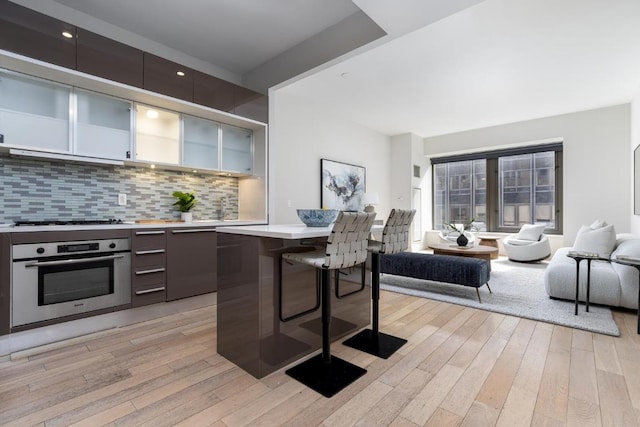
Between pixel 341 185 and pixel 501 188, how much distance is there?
3973 millimetres

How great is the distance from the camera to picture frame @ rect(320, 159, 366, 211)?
5.36 m

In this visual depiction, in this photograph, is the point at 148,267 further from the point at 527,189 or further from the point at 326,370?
the point at 527,189

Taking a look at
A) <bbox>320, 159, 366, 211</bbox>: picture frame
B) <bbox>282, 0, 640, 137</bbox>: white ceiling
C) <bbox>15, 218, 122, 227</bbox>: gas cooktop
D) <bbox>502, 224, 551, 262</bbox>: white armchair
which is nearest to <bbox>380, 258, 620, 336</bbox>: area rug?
<bbox>502, 224, 551, 262</bbox>: white armchair

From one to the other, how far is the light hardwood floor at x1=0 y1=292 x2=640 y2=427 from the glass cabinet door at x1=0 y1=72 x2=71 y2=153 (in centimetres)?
162

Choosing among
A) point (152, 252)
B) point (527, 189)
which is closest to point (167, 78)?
point (152, 252)

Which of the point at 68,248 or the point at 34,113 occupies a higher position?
the point at 34,113

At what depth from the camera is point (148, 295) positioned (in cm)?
272

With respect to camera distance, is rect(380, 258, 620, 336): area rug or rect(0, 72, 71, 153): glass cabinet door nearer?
rect(0, 72, 71, 153): glass cabinet door

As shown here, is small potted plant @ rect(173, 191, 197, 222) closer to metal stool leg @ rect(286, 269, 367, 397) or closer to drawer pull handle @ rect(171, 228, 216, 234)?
drawer pull handle @ rect(171, 228, 216, 234)

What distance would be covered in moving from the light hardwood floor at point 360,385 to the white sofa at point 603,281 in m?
0.52

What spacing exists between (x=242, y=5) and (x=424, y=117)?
13.8ft

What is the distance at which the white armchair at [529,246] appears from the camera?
5.48m

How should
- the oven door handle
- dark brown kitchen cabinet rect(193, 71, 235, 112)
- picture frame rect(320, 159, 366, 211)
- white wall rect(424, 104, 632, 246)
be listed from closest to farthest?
the oven door handle
dark brown kitchen cabinet rect(193, 71, 235, 112)
white wall rect(424, 104, 632, 246)
picture frame rect(320, 159, 366, 211)

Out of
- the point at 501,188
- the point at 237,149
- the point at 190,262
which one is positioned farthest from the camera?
the point at 501,188
